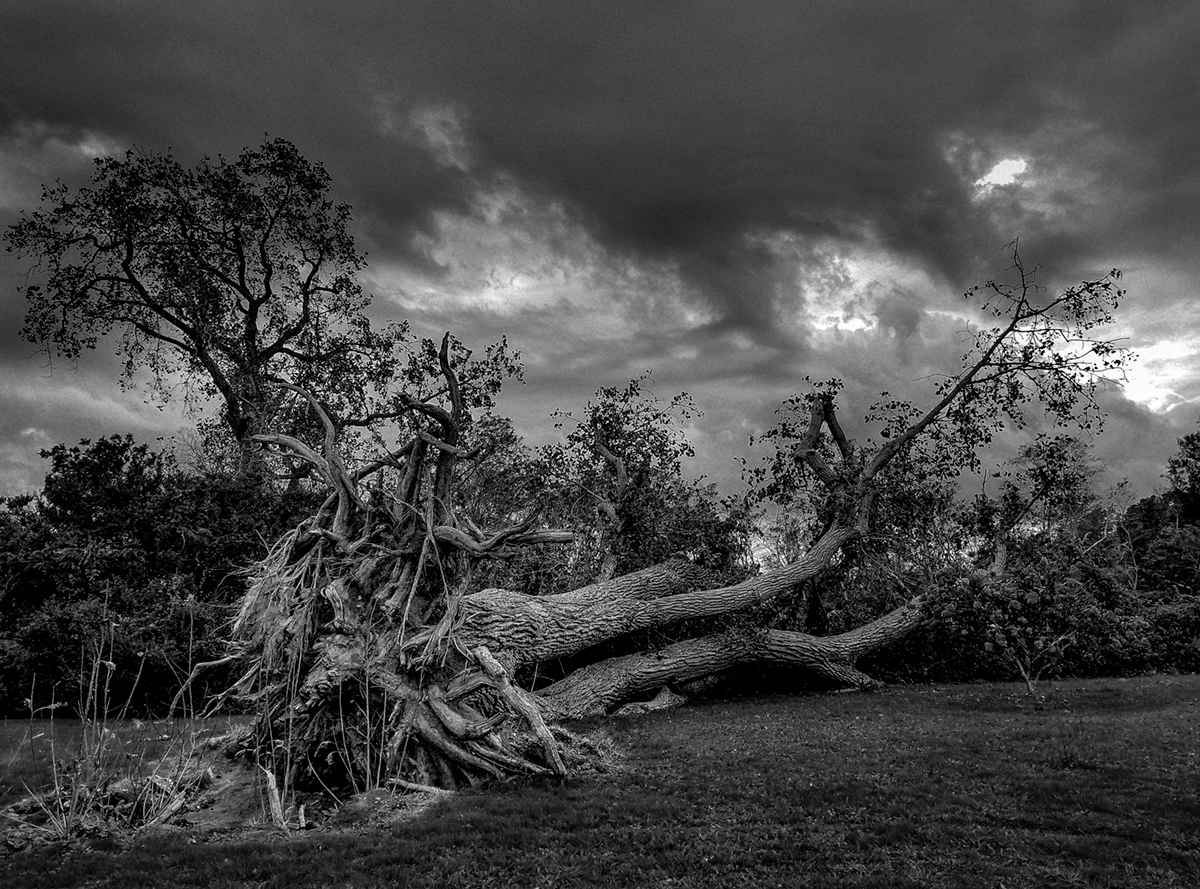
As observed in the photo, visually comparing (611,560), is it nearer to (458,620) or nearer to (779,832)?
(458,620)

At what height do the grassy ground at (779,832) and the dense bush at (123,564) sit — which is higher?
the dense bush at (123,564)

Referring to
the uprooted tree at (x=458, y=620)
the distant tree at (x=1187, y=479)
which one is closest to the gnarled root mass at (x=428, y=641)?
the uprooted tree at (x=458, y=620)

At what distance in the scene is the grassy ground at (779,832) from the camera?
5.64 m

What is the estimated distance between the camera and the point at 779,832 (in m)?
6.37

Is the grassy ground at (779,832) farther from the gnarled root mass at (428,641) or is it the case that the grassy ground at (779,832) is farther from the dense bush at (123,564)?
the dense bush at (123,564)

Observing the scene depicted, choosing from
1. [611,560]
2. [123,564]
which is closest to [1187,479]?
[611,560]

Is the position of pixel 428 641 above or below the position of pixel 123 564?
below

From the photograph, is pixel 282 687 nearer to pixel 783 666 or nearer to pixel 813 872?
pixel 813 872

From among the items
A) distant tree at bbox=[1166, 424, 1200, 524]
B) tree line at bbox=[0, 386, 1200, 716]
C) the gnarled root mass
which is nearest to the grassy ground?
the gnarled root mass

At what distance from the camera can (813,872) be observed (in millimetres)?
5562

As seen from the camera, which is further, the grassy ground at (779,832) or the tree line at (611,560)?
the tree line at (611,560)

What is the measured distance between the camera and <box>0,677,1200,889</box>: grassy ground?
18.5ft

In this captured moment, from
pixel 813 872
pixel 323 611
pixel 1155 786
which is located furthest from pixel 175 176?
pixel 1155 786

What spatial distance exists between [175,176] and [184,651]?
1271 cm
